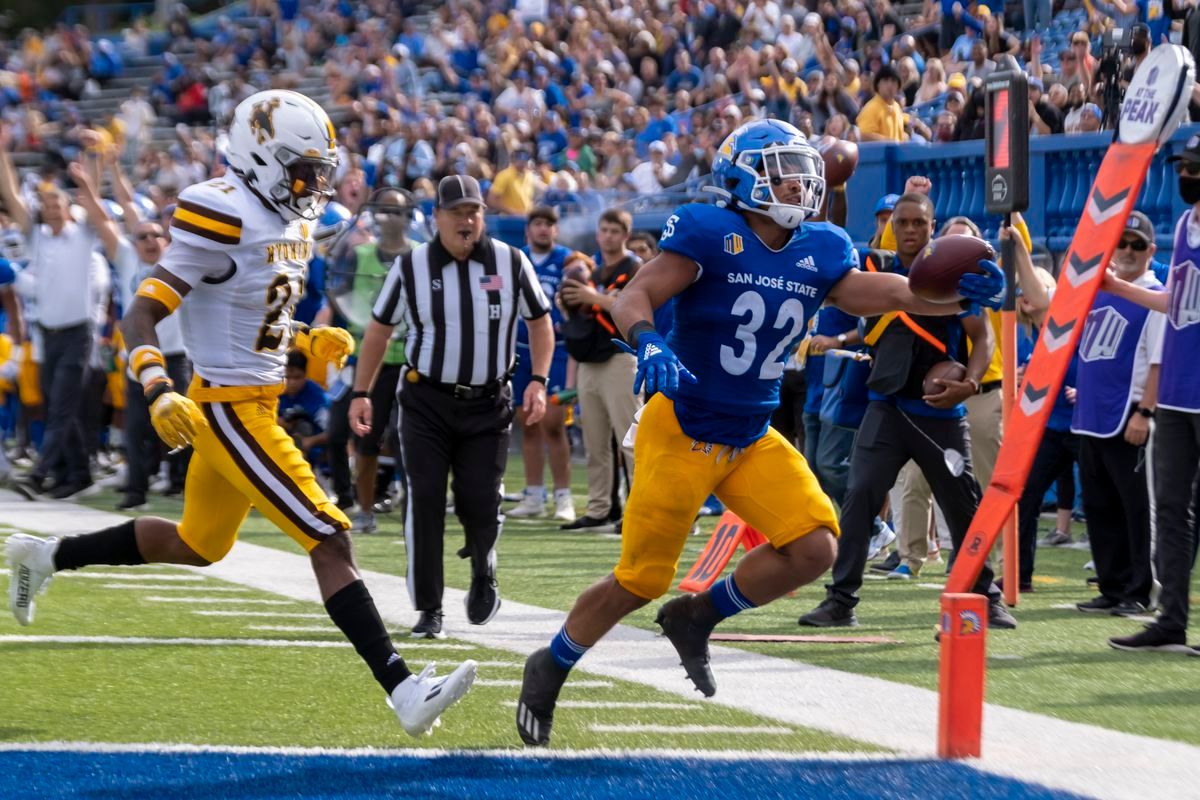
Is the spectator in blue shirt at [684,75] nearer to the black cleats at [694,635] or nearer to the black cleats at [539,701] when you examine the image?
the black cleats at [694,635]

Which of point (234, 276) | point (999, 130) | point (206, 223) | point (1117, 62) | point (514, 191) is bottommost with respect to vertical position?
point (234, 276)

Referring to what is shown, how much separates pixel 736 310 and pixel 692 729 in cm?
131

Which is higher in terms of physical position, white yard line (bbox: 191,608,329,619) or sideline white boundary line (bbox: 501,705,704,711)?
sideline white boundary line (bbox: 501,705,704,711)

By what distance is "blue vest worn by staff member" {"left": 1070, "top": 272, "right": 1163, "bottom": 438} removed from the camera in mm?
8516

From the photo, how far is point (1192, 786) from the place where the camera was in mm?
4906

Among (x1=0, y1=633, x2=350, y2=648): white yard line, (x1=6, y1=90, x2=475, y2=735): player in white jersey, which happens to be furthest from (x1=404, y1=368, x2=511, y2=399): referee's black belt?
(x1=6, y1=90, x2=475, y2=735): player in white jersey

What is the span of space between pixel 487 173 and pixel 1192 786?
15.1 meters

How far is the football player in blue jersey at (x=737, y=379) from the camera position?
216 inches

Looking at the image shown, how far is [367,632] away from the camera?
5496 mm

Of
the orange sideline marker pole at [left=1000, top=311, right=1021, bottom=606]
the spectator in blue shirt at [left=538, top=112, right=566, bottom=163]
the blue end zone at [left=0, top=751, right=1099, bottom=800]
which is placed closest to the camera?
the blue end zone at [left=0, top=751, right=1099, bottom=800]

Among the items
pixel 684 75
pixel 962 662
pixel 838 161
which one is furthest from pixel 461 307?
pixel 684 75

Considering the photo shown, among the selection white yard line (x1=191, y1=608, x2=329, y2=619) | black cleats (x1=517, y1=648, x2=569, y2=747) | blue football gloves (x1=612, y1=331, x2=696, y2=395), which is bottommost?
white yard line (x1=191, y1=608, x2=329, y2=619)

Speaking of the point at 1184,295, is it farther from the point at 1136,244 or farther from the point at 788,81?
the point at 788,81

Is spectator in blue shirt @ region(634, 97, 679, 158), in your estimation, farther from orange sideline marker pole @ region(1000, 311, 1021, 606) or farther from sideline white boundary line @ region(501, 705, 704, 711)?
sideline white boundary line @ region(501, 705, 704, 711)
